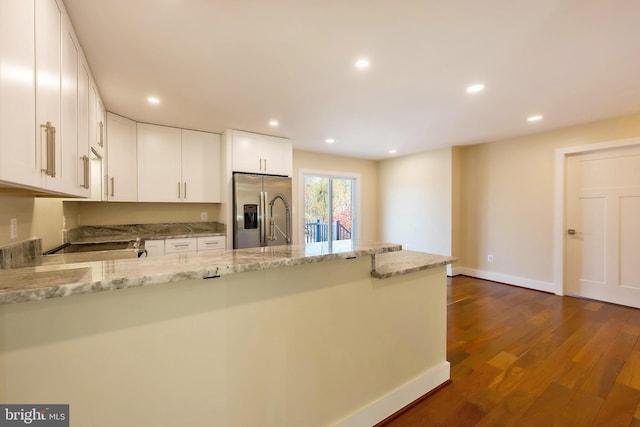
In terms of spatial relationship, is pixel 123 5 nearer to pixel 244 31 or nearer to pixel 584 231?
pixel 244 31

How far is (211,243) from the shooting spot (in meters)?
3.78

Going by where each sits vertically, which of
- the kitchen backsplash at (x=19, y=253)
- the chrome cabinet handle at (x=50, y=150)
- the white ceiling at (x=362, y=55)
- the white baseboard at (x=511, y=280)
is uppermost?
the white ceiling at (x=362, y=55)

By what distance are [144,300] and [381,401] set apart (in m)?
1.43

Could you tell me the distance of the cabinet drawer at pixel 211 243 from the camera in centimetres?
371

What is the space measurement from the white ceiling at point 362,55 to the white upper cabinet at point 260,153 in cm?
50

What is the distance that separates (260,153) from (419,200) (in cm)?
319

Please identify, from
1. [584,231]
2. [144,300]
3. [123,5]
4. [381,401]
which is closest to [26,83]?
[123,5]

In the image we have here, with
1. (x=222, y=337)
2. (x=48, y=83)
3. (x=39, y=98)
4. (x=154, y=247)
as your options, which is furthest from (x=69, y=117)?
(x=154, y=247)

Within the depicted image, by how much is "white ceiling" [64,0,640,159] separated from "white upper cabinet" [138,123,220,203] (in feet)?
1.02

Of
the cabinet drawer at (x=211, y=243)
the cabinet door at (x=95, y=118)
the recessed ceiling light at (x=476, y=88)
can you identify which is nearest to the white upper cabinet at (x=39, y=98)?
the cabinet door at (x=95, y=118)

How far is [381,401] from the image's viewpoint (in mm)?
1638

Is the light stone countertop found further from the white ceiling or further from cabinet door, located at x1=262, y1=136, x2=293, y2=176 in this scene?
cabinet door, located at x1=262, y1=136, x2=293, y2=176

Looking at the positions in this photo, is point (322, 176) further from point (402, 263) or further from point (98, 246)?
point (402, 263)

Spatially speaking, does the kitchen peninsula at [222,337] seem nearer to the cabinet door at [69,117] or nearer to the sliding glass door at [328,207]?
the cabinet door at [69,117]
